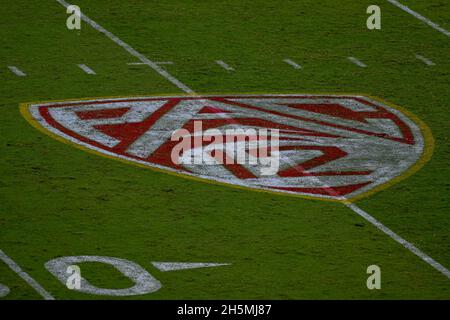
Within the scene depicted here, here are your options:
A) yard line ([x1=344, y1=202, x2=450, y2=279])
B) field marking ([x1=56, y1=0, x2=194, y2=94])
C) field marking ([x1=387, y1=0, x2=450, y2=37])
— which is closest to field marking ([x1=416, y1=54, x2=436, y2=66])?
field marking ([x1=387, y1=0, x2=450, y2=37])

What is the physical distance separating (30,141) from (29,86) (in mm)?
2430

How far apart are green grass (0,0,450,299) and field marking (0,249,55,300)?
0.09 m

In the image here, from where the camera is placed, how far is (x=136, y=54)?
77.5ft

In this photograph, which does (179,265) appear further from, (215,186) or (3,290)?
(215,186)

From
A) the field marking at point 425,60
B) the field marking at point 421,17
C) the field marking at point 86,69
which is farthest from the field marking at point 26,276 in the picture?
the field marking at point 421,17

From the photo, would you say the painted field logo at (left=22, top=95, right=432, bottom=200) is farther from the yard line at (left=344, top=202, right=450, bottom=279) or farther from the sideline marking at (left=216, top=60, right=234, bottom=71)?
the sideline marking at (left=216, top=60, right=234, bottom=71)

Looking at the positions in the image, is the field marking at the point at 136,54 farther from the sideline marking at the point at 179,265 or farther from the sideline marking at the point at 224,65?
the sideline marking at the point at 179,265

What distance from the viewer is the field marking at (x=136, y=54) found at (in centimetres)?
2226

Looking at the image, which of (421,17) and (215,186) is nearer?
(215,186)

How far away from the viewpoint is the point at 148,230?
16.9 metres

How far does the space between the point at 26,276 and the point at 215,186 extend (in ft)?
12.3

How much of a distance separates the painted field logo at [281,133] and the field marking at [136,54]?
64 cm

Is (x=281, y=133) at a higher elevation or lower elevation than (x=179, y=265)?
higher

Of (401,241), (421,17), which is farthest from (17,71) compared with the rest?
(401,241)
